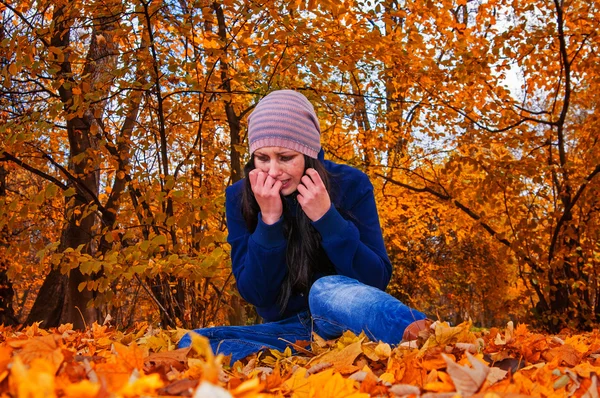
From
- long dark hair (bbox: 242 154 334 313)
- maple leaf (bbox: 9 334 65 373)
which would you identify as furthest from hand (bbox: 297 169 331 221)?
maple leaf (bbox: 9 334 65 373)

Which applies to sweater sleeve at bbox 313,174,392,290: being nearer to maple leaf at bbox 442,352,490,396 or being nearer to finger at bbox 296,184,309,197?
finger at bbox 296,184,309,197

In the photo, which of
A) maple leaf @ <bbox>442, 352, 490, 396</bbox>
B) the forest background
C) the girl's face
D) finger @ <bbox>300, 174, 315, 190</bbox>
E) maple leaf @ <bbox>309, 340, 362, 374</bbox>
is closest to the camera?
maple leaf @ <bbox>442, 352, 490, 396</bbox>

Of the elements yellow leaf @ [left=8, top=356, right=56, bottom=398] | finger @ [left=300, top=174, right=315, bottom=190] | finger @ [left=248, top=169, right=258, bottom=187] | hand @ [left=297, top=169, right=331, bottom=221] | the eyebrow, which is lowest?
yellow leaf @ [left=8, top=356, right=56, bottom=398]

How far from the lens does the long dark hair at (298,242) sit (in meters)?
2.42

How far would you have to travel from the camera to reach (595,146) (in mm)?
5141

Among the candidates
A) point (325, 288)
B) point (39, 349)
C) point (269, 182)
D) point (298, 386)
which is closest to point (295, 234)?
point (269, 182)

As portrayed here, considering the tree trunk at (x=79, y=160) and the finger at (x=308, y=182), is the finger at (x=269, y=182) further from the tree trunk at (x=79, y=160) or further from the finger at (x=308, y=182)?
the tree trunk at (x=79, y=160)

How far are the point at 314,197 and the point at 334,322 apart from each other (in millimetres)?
547

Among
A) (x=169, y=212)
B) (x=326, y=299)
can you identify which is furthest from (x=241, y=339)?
(x=169, y=212)

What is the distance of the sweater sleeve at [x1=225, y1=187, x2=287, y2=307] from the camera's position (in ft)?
7.66

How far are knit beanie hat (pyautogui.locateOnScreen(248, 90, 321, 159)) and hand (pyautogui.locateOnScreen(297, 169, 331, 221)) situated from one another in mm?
213

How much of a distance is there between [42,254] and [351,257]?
4.95 feet

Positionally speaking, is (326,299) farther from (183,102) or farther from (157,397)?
(183,102)

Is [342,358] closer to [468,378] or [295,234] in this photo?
[468,378]
